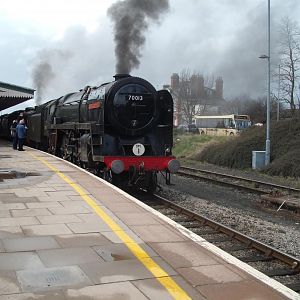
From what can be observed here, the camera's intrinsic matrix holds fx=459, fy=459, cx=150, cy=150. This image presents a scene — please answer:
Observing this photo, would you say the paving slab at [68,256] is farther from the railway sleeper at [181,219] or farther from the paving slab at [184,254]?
the railway sleeper at [181,219]

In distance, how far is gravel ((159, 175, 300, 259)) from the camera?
859 centimetres

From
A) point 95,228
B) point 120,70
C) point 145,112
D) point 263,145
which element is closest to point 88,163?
point 145,112

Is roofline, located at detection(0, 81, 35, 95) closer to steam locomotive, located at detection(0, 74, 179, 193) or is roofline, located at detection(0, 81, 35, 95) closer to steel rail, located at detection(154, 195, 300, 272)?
steam locomotive, located at detection(0, 74, 179, 193)

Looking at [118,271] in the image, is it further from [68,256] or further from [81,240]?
[81,240]

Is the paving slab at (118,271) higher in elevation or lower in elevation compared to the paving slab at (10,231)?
lower

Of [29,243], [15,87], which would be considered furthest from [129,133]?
Result: [15,87]

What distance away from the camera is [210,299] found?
13.1 feet

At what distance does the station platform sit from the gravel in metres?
2.51

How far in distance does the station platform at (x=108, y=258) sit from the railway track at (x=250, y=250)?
51.5 inches

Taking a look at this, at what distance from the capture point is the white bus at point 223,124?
46.8 m

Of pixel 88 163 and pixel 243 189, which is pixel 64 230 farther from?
pixel 243 189

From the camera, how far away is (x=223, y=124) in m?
51.0

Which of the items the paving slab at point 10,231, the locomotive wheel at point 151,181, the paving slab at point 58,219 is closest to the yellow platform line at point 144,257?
the paving slab at point 58,219

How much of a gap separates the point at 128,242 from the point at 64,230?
41.0 inches
